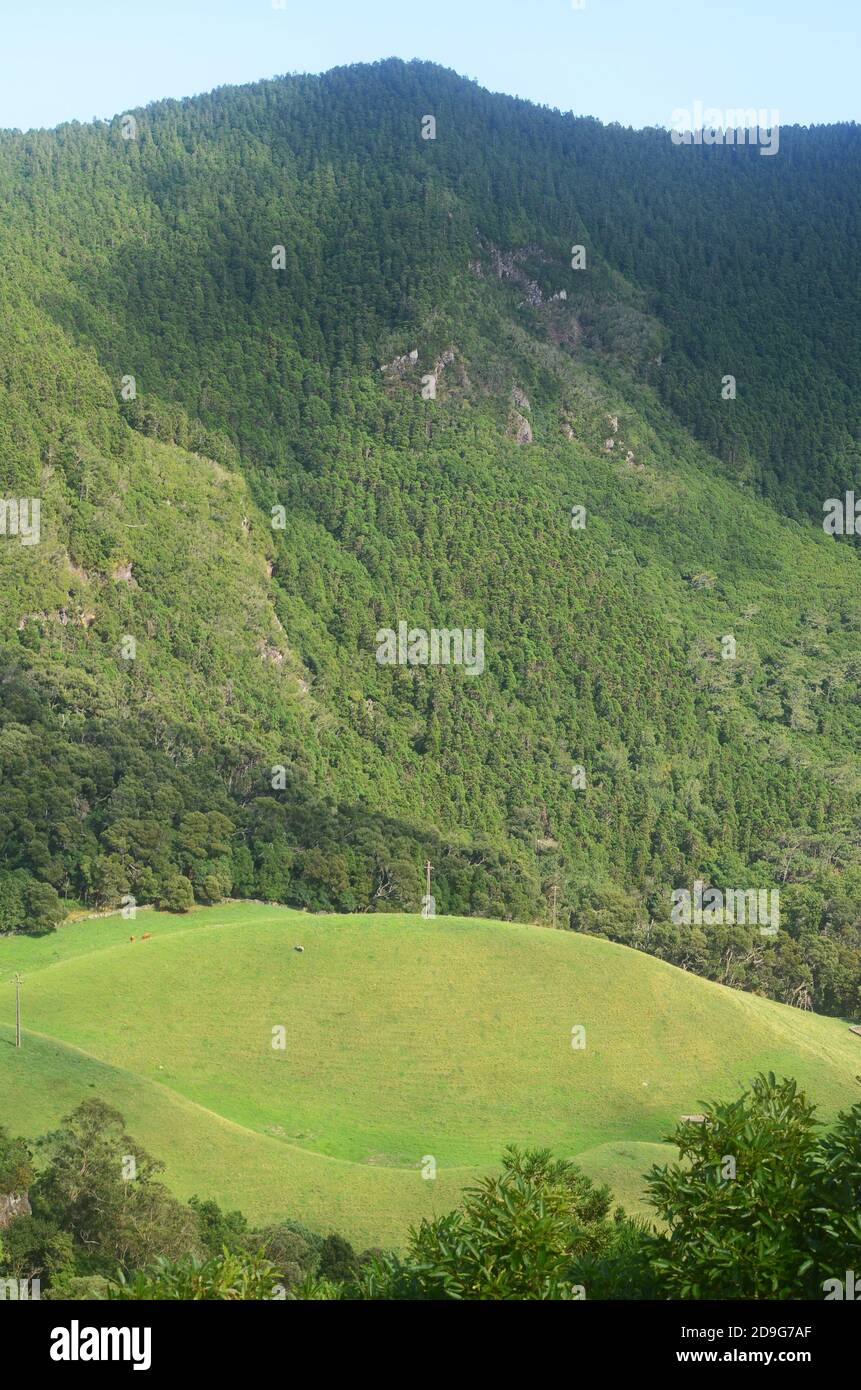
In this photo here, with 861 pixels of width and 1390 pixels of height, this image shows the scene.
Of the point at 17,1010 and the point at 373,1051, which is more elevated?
the point at 17,1010

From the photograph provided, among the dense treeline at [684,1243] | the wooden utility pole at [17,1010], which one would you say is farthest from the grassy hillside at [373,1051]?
the dense treeline at [684,1243]

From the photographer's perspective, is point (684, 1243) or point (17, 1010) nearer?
point (684, 1243)

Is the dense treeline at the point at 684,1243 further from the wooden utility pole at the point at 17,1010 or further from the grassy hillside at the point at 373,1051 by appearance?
the wooden utility pole at the point at 17,1010

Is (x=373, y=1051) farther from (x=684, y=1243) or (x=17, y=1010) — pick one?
(x=684, y=1243)

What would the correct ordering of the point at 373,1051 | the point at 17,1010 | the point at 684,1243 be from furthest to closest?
the point at 373,1051
the point at 17,1010
the point at 684,1243

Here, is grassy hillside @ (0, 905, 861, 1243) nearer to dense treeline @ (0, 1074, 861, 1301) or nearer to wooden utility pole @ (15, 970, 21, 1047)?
wooden utility pole @ (15, 970, 21, 1047)

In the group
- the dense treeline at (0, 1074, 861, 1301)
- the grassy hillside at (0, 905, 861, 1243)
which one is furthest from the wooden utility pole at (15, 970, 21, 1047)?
the dense treeline at (0, 1074, 861, 1301)

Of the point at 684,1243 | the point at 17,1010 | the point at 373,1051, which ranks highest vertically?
A: the point at 17,1010

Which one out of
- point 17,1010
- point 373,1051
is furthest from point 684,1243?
point 373,1051
